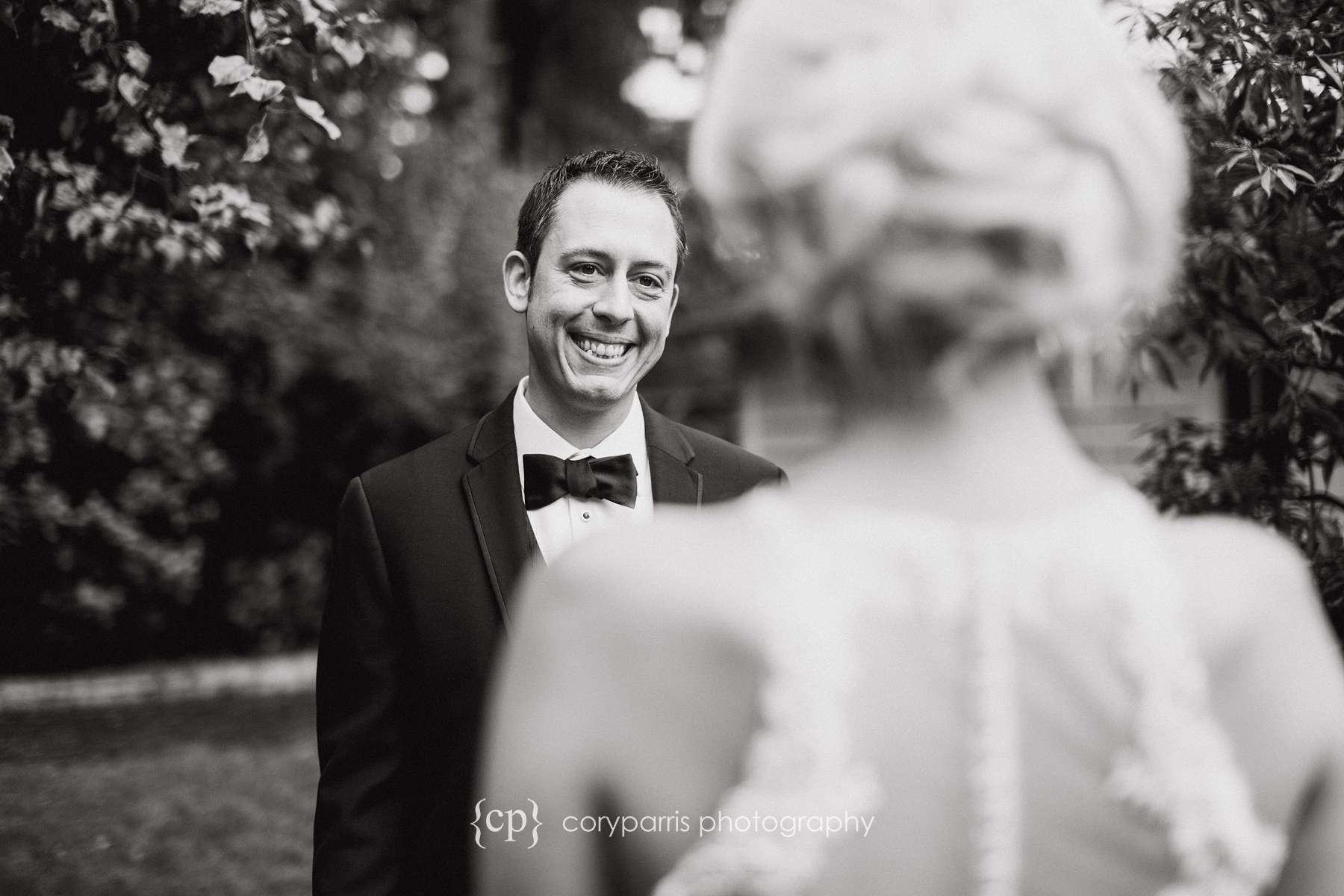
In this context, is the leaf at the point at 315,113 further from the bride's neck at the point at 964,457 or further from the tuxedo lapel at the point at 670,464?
the bride's neck at the point at 964,457

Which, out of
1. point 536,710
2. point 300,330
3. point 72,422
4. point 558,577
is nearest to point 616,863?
point 536,710

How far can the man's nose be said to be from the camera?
279cm

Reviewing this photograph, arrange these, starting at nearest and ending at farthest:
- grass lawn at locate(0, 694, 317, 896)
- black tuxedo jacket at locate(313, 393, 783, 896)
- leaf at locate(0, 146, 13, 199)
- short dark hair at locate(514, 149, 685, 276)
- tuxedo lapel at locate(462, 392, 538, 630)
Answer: black tuxedo jacket at locate(313, 393, 783, 896) < tuxedo lapel at locate(462, 392, 538, 630) < leaf at locate(0, 146, 13, 199) < short dark hair at locate(514, 149, 685, 276) < grass lawn at locate(0, 694, 317, 896)

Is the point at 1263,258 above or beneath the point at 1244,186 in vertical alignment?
beneath

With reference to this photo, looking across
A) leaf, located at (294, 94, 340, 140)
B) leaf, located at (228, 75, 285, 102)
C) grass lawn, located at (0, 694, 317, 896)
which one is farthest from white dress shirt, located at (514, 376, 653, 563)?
grass lawn, located at (0, 694, 317, 896)

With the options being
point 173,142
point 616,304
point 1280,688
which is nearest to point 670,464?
point 616,304

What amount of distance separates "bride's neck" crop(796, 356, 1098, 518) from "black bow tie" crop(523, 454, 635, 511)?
4.97 feet

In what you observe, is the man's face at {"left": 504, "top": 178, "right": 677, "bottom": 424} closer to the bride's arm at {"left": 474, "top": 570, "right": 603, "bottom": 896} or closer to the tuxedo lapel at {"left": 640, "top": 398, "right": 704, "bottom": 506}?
the tuxedo lapel at {"left": 640, "top": 398, "right": 704, "bottom": 506}

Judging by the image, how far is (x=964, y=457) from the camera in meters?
1.24

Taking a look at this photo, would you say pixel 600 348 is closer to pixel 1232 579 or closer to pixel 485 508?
pixel 485 508

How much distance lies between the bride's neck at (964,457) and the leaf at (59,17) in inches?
94.7

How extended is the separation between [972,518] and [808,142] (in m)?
0.40

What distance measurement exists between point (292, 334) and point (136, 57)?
709cm

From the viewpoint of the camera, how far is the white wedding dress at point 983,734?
115 cm
